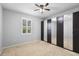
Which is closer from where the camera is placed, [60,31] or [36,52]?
[36,52]

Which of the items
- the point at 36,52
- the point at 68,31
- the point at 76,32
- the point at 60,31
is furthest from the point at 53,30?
the point at 36,52

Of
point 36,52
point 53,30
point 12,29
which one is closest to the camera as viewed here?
point 36,52

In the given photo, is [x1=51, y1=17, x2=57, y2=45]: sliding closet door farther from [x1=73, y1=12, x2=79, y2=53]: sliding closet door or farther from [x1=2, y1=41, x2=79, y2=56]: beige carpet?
[x1=73, y1=12, x2=79, y2=53]: sliding closet door

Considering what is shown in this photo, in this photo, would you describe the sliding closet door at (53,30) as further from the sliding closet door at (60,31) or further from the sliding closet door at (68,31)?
the sliding closet door at (68,31)

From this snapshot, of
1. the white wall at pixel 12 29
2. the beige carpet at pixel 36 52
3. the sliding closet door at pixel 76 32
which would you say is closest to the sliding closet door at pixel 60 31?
the beige carpet at pixel 36 52

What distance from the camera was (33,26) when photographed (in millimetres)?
7035

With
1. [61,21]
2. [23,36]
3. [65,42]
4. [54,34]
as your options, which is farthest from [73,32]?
[23,36]

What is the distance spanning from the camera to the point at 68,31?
14.4ft

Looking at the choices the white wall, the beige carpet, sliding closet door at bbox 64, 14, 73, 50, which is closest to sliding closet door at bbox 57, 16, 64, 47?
sliding closet door at bbox 64, 14, 73, 50

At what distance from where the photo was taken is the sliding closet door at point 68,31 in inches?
165

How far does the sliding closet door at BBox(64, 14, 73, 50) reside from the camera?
4184mm

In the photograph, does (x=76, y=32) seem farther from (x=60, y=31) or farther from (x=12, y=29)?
(x=12, y=29)

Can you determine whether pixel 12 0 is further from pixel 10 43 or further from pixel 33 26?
pixel 33 26

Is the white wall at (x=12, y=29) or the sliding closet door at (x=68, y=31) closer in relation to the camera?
the sliding closet door at (x=68, y=31)
